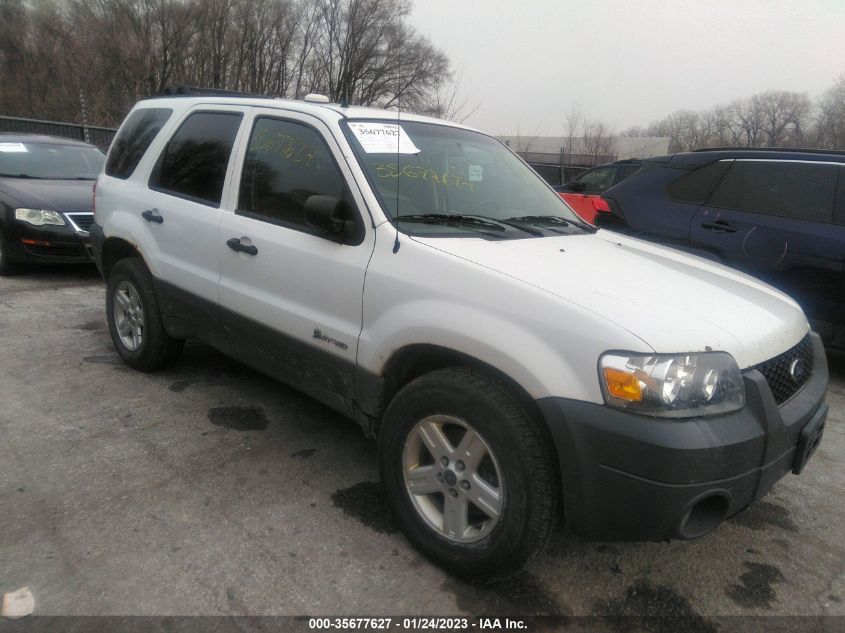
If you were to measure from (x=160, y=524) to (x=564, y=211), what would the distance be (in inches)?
103

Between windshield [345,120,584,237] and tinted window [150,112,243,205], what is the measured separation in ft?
3.07

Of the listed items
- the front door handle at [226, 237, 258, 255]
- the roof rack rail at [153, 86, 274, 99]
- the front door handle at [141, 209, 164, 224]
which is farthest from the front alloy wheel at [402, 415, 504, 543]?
the roof rack rail at [153, 86, 274, 99]

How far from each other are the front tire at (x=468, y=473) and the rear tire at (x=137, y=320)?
2221 millimetres

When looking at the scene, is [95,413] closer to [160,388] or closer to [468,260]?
[160,388]

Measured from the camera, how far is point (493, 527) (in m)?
2.27

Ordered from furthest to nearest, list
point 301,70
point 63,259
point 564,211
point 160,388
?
point 301,70 → point 63,259 → point 160,388 → point 564,211

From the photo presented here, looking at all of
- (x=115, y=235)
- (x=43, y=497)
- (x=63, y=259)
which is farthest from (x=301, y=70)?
(x=43, y=497)

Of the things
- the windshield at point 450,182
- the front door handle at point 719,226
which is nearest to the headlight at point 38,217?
the windshield at point 450,182

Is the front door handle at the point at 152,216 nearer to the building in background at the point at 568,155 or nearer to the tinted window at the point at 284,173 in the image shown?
the tinted window at the point at 284,173

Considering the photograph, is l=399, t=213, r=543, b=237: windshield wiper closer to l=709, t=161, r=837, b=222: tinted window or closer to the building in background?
l=709, t=161, r=837, b=222: tinted window

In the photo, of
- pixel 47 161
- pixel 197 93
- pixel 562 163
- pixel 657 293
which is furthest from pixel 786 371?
pixel 562 163

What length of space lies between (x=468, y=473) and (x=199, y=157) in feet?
8.39

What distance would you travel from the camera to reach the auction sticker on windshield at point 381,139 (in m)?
2.98

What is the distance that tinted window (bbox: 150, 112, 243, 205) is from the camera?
355 centimetres
